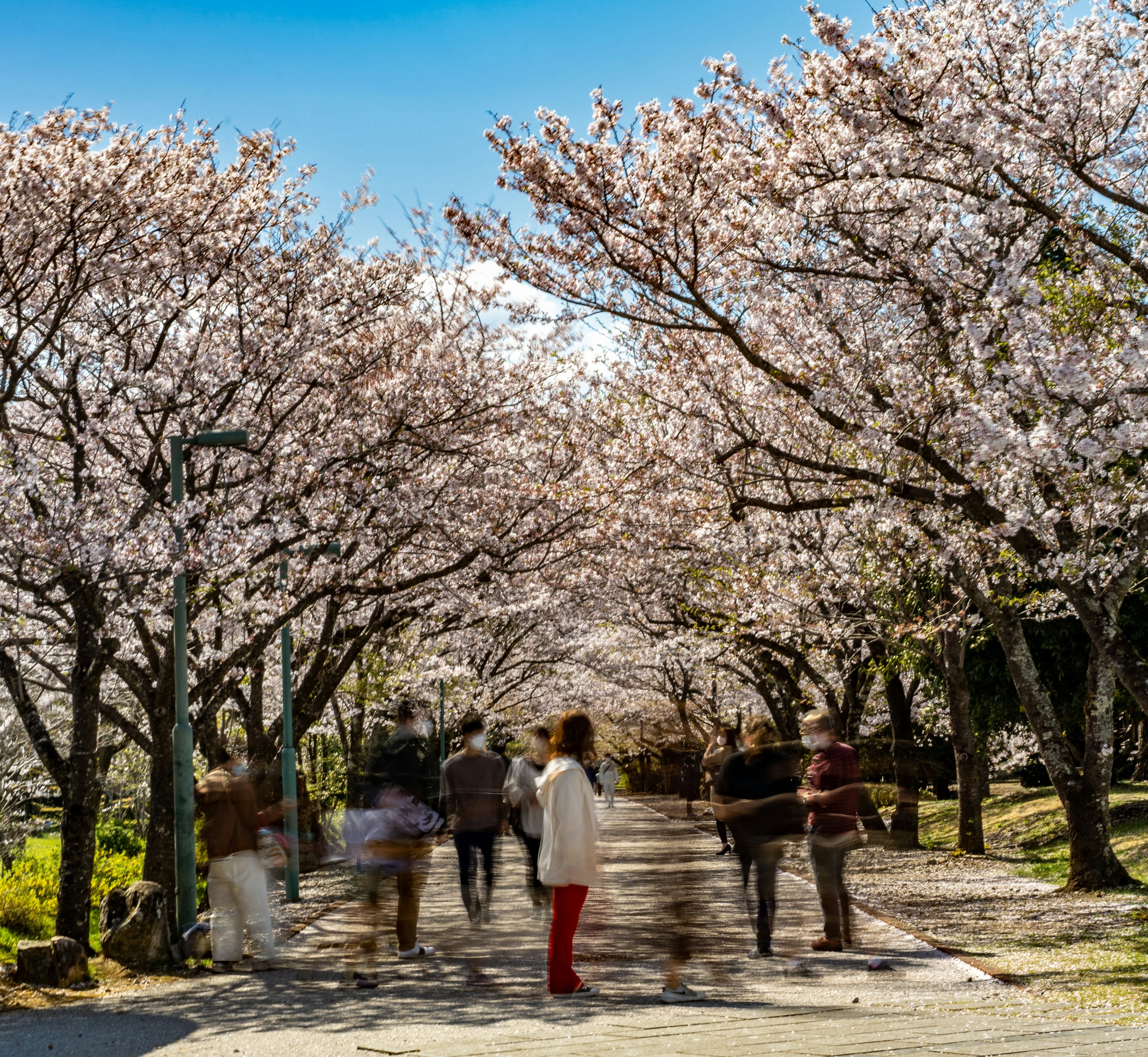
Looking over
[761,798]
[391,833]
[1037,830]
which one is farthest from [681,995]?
[1037,830]

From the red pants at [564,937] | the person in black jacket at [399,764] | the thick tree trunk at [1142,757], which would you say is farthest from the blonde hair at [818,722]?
the thick tree trunk at [1142,757]

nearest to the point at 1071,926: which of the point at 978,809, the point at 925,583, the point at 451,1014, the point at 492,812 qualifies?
the point at 492,812

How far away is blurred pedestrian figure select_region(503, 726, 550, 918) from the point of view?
1252cm

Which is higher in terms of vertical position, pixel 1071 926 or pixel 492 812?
pixel 492 812

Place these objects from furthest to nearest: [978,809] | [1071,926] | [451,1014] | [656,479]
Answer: [978,809] → [656,479] → [1071,926] → [451,1014]

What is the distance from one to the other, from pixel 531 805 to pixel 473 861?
4.90 ft

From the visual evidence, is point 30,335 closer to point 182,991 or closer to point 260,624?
point 260,624

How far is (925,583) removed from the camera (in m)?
20.9

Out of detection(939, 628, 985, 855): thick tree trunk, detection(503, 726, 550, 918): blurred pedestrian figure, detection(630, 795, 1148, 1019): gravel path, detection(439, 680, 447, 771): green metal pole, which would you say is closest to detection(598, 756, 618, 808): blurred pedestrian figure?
detection(439, 680, 447, 771): green metal pole

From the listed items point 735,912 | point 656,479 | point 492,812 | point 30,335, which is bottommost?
point 735,912

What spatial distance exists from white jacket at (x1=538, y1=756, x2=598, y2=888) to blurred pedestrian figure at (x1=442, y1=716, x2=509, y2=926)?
325 centimetres

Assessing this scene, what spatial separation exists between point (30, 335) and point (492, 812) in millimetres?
7920

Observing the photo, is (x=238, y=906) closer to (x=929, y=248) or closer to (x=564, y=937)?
(x=564, y=937)

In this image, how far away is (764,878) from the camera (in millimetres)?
9219
